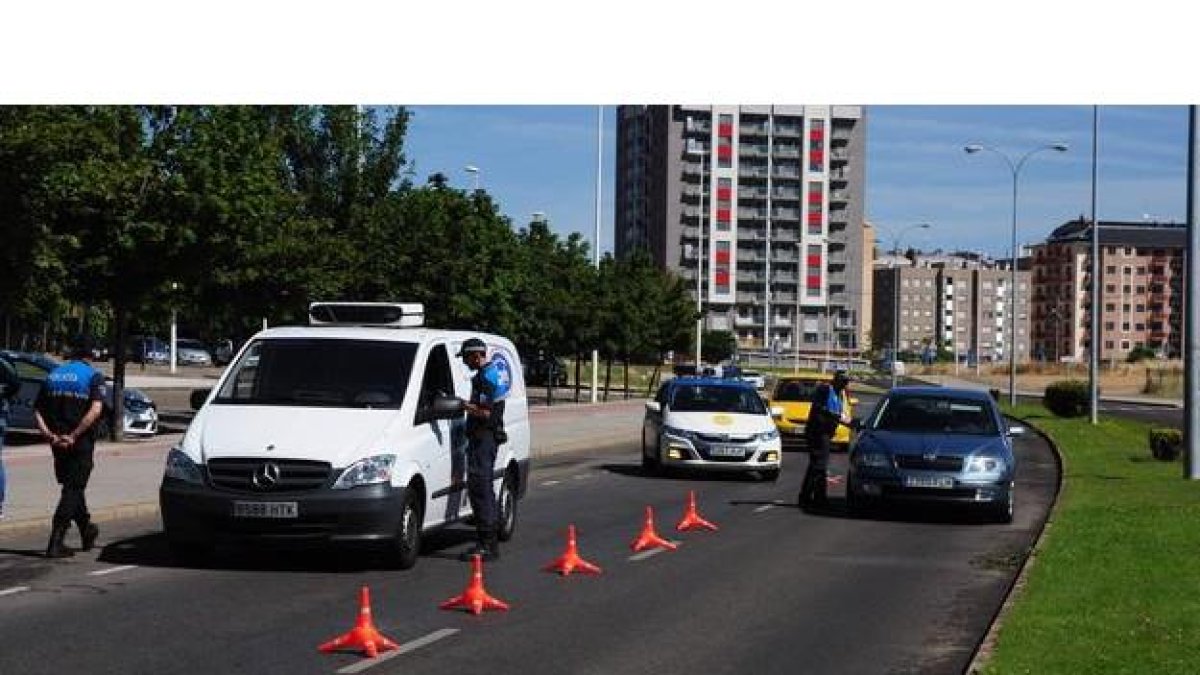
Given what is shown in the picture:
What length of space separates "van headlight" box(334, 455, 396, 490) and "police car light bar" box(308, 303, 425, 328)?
8.84 ft

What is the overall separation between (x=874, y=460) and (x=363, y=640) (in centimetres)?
1057

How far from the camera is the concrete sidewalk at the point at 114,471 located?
16641 millimetres

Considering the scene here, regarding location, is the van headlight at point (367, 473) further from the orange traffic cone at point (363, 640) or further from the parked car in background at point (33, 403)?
the parked car in background at point (33, 403)

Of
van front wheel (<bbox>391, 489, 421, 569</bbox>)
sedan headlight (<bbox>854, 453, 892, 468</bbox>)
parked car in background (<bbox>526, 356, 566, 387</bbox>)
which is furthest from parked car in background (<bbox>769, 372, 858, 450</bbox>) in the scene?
parked car in background (<bbox>526, 356, 566, 387</bbox>)

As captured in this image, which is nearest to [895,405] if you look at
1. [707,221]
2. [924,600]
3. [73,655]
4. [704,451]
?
[704,451]

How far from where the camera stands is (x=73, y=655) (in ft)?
29.4

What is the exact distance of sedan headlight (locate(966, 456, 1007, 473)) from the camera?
60.2ft

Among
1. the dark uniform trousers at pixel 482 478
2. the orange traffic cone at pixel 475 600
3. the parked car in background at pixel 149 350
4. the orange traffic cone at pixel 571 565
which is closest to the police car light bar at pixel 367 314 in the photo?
the dark uniform trousers at pixel 482 478

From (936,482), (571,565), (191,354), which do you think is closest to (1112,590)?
(571,565)

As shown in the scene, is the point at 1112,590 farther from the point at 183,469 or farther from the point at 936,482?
the point at 183,469

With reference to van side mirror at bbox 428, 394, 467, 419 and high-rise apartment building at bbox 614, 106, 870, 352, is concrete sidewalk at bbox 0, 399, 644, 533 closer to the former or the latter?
van side mirror at bbox 428, 394, 467, 419

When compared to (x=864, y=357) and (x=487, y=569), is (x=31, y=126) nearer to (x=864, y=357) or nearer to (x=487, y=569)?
(x=487, y=569)

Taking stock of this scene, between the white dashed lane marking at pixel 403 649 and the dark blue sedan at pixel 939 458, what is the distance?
9397 millimetres

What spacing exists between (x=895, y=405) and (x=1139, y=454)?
1331 centimetres
